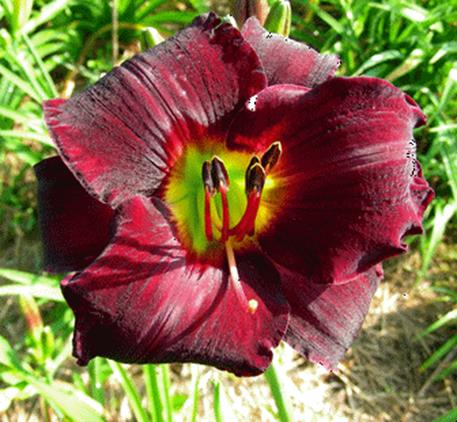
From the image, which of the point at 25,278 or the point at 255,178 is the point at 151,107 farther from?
the point at 25,278

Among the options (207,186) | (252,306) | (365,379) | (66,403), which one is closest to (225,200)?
(207,186)

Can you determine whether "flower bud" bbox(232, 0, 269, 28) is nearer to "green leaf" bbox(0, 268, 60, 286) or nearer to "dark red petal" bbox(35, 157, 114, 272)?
"dark red petal" bbox(35, 157, 114, 272)

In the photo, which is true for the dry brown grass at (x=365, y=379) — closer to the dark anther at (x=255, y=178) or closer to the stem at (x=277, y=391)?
the stem at (x=277, y=391)

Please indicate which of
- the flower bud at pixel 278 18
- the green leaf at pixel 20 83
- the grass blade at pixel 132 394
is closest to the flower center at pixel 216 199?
the flower bud at pixel 278 18

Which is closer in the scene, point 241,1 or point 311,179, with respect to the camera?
point 311,179

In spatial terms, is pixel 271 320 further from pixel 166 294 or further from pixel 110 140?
pixel 110 140

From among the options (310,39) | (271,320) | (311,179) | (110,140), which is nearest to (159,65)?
(110,140)
